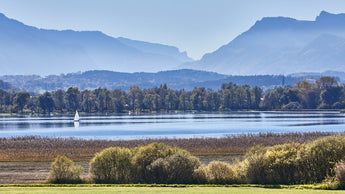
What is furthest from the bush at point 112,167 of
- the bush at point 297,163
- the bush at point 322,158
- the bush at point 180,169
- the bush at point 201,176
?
the bush at point 322,158

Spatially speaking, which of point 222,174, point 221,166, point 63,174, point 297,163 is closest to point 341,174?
point 297,163

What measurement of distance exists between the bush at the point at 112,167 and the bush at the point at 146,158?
56cm

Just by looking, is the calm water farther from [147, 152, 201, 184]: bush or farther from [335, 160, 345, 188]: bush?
[335, 160, 345, 188]: bush

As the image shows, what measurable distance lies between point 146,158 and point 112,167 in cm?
243

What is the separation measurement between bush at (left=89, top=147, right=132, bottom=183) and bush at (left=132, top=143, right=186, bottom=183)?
564 millimetres

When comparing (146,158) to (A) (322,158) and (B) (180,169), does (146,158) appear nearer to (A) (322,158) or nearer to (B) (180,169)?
A: (B) (180,169)

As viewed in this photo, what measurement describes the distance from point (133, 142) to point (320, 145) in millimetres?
37797

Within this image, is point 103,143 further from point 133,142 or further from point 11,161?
point 11,161

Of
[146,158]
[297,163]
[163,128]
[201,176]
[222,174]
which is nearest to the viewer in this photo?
[297,163]

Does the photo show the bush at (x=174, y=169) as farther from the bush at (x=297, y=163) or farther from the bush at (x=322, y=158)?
the bush at (x=322, y=158)

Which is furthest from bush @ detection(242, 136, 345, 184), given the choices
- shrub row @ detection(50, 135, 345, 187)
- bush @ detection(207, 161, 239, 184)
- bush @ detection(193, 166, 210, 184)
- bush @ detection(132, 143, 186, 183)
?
bush @ detection(132, 143, 186, 183)

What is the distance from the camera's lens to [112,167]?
104ft

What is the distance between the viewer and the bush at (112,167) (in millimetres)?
31375

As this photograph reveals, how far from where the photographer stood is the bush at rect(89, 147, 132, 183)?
103ft
